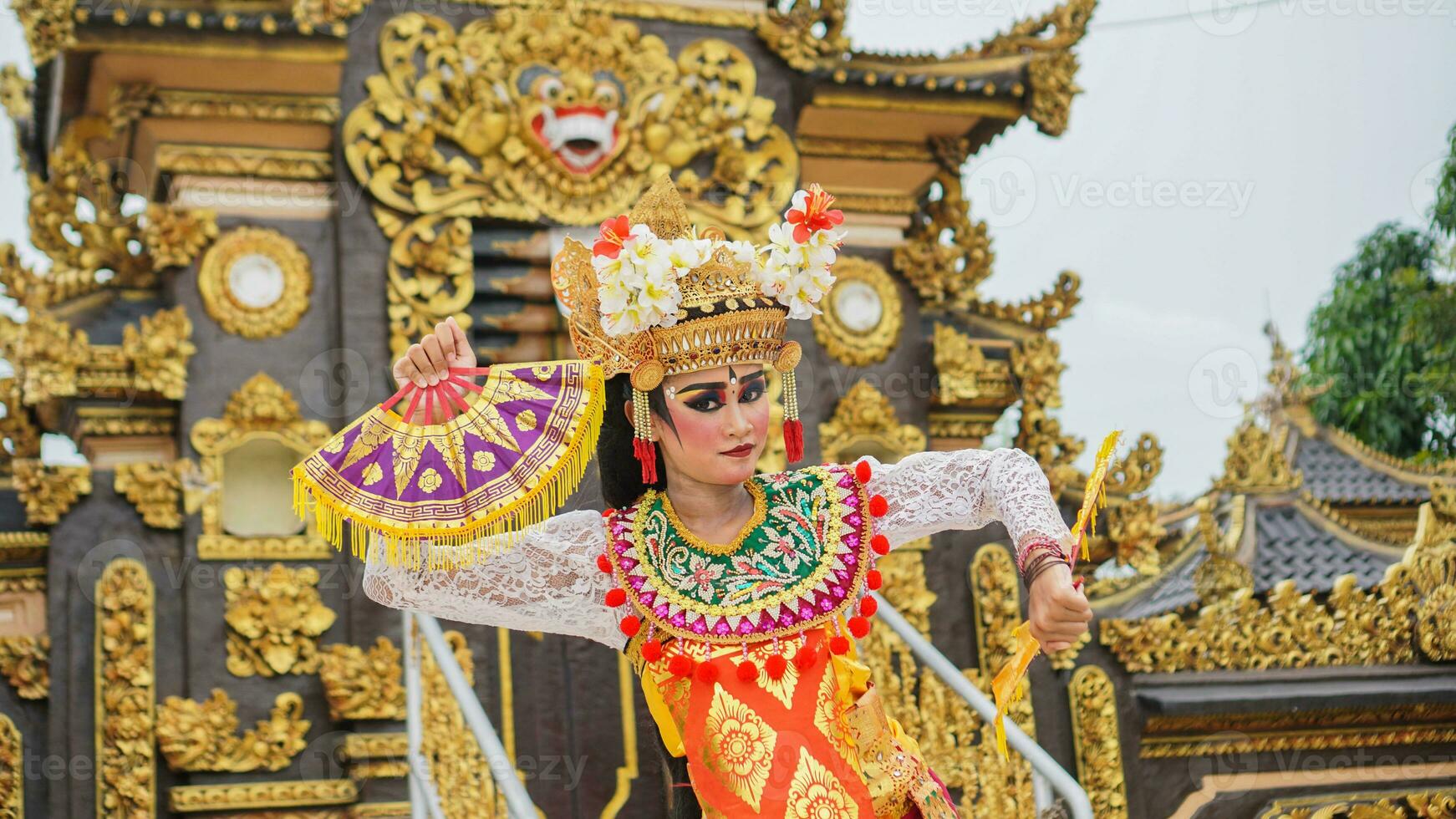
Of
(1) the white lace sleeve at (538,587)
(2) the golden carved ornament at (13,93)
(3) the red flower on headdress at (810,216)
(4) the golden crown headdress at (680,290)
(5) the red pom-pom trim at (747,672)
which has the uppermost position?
(2) the golden carved ornament at (13,93)

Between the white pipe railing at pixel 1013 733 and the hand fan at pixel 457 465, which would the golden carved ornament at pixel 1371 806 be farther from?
the hand fan at pixel 457 465

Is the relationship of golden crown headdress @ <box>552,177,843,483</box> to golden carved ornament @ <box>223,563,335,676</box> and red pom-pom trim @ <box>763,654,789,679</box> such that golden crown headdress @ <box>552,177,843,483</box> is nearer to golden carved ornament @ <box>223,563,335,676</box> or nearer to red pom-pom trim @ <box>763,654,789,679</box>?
red pom-pom trim @ <box>763,654,789,679</box>

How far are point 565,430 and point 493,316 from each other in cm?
301

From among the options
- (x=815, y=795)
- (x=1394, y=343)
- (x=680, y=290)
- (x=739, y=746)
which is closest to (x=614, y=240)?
(x=680, y=290)

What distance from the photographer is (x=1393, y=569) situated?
719 centimetres

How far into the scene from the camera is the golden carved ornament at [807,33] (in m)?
6.84

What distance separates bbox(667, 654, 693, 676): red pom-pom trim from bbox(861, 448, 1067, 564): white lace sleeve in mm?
564

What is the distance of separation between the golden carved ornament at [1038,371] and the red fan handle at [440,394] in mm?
4058

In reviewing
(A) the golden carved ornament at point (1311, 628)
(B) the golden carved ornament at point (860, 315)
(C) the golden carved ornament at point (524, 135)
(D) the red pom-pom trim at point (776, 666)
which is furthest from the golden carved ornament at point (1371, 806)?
(D) the red pom-pom trim at point (776, 666)

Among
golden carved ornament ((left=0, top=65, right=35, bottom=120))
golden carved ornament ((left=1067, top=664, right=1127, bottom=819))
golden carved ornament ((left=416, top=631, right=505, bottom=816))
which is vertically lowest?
golden carved ornament ((left=1067, top=664, right=1127, bottom=819))

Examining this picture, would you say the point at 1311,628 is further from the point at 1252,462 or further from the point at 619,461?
the point at 619,461

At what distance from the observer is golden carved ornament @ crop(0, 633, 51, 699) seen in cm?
573

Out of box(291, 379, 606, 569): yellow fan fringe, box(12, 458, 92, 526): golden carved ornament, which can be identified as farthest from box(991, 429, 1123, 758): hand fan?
box(12, 458, 92, 526): golden carved ornament

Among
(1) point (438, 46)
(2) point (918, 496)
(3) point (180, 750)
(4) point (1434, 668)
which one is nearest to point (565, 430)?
(2) point (918, 496)
